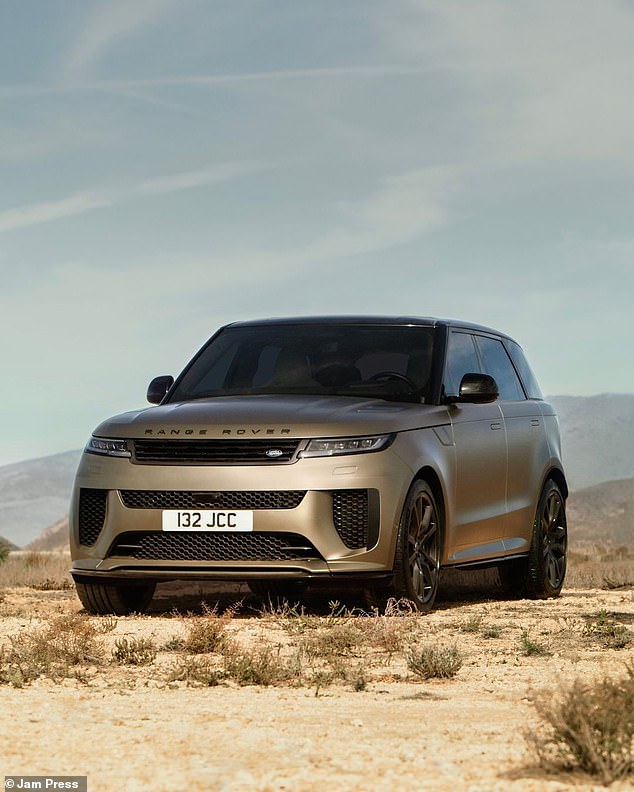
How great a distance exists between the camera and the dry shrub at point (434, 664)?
→ 6.75 m

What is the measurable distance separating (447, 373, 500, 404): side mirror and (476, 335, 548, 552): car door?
3.61 ft

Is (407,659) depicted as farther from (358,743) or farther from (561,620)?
(561,620)

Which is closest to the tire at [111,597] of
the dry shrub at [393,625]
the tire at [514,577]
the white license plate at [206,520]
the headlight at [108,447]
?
the white license plate at [206,520]

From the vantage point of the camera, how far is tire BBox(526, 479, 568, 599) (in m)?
12.0

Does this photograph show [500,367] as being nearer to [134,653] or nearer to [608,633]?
[608,633]

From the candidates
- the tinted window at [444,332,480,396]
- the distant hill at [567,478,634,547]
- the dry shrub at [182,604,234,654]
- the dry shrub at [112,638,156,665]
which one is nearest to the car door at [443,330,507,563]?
the tinted window at [444,332,480,396]

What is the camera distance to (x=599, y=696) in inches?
186

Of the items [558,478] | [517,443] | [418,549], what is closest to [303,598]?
[418,549]

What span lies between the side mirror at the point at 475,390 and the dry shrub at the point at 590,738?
5.74 meters

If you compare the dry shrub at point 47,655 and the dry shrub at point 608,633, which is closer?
the dry shrub at point 47,655

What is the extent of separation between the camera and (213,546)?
30.5ft

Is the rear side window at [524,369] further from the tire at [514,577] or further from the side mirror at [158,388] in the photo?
the side mirror at [158,388]

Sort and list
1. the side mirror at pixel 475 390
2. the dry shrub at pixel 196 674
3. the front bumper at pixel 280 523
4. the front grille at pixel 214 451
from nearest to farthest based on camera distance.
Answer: the dry shrub at pixel 196 674
the front bumper at pixel 280 523
the front grille at pixel 214 451
the side mirror at pixel 475 390

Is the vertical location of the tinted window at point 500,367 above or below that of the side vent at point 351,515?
above
